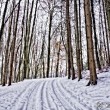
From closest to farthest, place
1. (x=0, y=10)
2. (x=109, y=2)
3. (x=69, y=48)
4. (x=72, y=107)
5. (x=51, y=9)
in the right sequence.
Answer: (x=72, y=107)
(x=109, y=2)
(x=69, y=48)
(x=0, y=10)
(x=51, y=9)

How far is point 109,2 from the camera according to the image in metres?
15.9

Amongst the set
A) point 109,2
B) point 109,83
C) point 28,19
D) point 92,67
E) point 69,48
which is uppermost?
point 28,19

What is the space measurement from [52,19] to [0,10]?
32.2 feet

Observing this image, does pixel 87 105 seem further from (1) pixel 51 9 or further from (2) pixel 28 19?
(1) pixel 51 9

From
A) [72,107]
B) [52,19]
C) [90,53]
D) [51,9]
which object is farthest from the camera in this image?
[52,19]

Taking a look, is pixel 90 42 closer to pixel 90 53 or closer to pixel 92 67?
pixel 90 53

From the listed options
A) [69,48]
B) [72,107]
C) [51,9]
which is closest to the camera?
[72,107]

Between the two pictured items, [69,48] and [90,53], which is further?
[69,48]

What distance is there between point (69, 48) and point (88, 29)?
7.07m

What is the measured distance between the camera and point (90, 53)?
12.4m

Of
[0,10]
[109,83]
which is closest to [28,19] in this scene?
[0,10]

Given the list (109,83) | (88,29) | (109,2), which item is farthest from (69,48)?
(109,83)

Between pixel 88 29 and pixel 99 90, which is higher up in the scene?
pixel 88 29

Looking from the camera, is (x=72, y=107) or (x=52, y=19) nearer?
(x=72, y=107)
